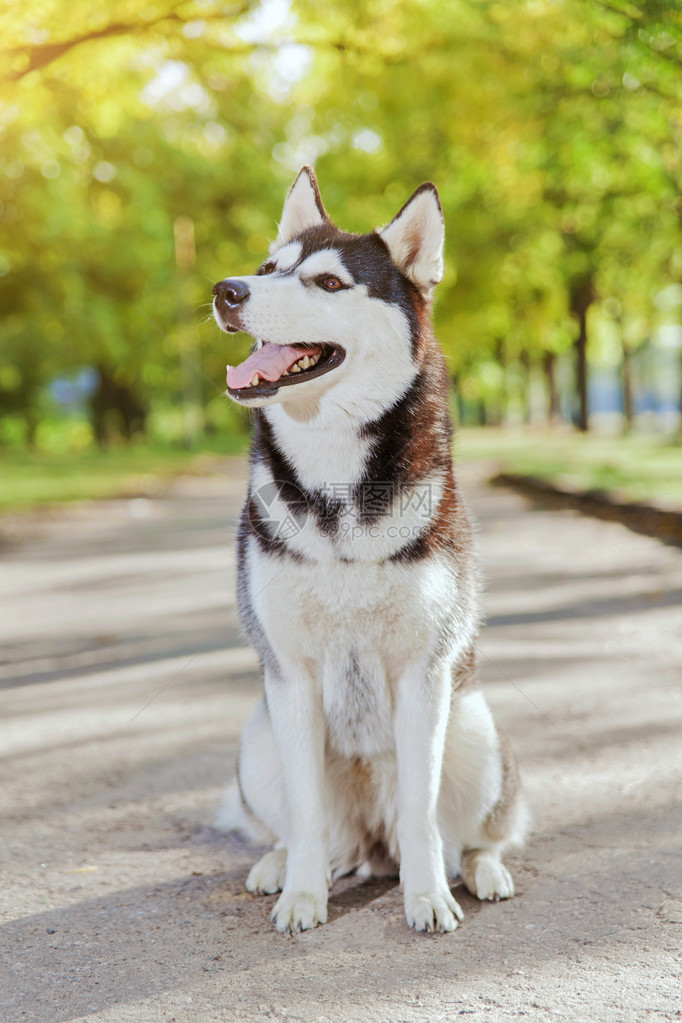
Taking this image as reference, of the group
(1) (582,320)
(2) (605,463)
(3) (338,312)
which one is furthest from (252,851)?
(1) (582,320)

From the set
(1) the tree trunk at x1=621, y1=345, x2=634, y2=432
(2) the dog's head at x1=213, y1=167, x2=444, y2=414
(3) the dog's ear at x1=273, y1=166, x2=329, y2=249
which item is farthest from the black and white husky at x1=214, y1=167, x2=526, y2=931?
(1) the tree trunk at x1=621, y1=345, x2=634, y2=432

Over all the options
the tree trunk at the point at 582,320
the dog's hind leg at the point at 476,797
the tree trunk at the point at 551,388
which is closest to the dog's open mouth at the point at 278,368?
the dog's hind leg at the point at 476,797

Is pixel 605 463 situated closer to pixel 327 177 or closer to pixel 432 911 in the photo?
pixel 327 177

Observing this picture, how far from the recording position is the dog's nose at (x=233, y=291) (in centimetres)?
287

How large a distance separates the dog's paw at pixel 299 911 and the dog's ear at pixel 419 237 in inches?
77.9

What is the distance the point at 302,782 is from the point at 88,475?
19866mm

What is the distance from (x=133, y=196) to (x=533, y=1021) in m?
23.9

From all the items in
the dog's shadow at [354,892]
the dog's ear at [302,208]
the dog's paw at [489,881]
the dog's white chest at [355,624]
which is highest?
the dog's ear at [302,208]

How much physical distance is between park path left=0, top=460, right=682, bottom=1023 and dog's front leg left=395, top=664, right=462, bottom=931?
106mm

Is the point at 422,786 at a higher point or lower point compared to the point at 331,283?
lower

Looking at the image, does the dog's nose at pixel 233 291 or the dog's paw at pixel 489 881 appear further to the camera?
the dog's paw at pixel 489 881

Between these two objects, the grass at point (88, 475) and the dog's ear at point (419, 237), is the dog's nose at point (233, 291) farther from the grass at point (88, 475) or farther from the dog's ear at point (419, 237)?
the grass at point (88, 475)

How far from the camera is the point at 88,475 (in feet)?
72.1

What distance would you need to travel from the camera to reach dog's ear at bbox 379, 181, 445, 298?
3.06m
